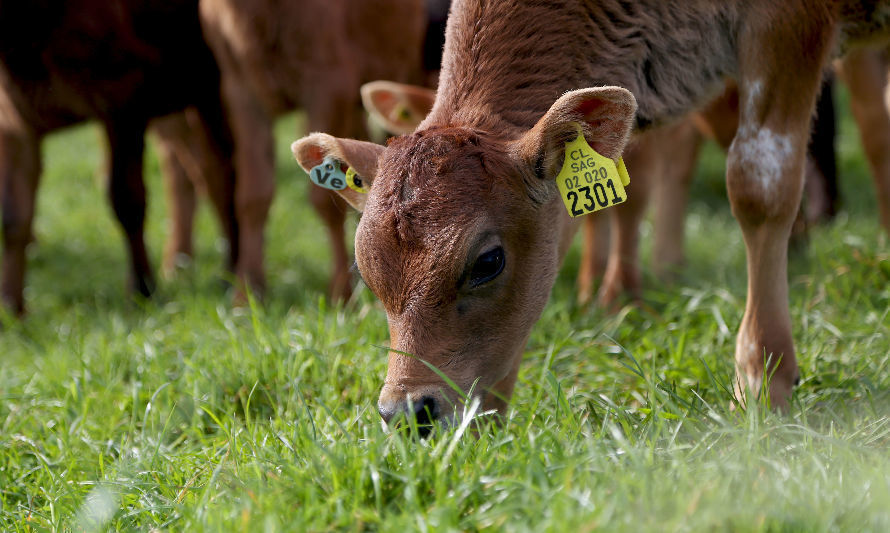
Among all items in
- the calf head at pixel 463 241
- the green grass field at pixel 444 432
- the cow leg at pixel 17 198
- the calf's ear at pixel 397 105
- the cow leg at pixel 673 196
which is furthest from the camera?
the cow leg at pixel 673 196

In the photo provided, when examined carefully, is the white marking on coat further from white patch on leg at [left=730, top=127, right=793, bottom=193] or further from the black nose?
the black nose

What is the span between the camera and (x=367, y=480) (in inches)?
93.5

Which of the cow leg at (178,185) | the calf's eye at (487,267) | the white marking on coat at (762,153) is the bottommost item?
the cow leg at (178,185)

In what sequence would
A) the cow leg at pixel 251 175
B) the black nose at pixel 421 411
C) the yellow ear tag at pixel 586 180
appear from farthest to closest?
the cow leg at pixel 251 175, the yellow ear tag at pixel 586 180, the black nose at pixel 421 411

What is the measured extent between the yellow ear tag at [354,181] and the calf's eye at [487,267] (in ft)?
2.18

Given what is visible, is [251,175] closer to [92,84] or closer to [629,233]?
[92,84]

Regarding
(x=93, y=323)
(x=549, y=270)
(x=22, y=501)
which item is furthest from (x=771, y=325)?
(x=93, y=323)

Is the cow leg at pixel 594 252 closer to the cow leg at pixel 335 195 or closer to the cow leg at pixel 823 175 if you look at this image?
the cow leg at pixel 335 195

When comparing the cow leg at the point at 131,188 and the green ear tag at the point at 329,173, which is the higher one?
the green ear tag at the point at 329,173

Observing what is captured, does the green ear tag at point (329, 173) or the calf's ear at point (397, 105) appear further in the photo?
Result: the calf's ear at point (397, 105)

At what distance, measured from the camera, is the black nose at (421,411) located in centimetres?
281

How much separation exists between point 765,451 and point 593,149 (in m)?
1.16

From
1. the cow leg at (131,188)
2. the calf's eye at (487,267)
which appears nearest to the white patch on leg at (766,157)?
the calf's eye at (487,267)

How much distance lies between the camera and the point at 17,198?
6.47 metres
